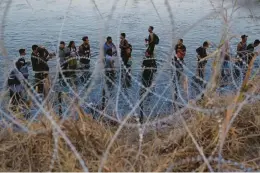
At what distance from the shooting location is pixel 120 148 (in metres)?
3.45

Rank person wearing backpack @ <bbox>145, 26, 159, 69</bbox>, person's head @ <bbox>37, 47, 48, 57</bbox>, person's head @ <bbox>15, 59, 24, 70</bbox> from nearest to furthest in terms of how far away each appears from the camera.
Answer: person's head @ <bbox>15, 59, 24, 70</bbox> → person's head @ <bbox>37, 47, 48, 57</bbox> → person wearing backpack @ <bbox>145, 26, 159, 69</bbox>

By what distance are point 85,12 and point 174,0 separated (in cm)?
825

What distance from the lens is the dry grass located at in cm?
324

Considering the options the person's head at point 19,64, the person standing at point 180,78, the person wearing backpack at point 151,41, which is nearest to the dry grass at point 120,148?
the person standing at point 180,78

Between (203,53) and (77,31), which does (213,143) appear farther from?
(77,31)

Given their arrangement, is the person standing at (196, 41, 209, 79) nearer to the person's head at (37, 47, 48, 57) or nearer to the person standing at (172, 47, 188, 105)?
the person standing at (172, 47, 188, 105)

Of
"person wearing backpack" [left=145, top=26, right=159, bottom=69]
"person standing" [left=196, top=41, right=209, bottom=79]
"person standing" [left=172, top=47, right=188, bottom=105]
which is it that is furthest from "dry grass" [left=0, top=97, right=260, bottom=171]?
"person wearing backpack" [left=145, top=26, right=159, bottom=69]

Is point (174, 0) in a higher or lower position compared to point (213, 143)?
higher

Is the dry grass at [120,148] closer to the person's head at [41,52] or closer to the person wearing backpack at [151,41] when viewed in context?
the person's head at [41,52]

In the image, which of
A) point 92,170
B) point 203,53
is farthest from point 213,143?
point 203,53

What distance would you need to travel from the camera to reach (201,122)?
3.77m

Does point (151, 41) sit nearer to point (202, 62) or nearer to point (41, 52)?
point (202, 62)

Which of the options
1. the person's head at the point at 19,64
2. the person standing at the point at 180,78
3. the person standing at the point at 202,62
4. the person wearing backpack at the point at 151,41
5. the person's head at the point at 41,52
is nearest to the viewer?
the person standing at the point at 180,78

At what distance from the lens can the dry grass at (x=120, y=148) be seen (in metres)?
3.24
